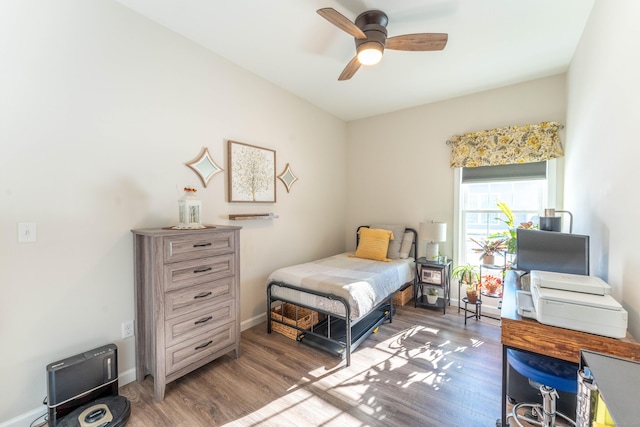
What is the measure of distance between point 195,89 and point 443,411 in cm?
330

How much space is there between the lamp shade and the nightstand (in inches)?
12.9

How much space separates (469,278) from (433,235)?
0.69m

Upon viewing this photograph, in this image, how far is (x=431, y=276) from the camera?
11.2ft

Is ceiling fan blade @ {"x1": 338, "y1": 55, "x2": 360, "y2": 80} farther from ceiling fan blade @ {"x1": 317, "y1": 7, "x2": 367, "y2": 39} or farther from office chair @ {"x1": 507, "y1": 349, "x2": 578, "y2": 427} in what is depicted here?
office chair @ {"x1": 507, "y1": 349, "x2": 578, "y2": 427}

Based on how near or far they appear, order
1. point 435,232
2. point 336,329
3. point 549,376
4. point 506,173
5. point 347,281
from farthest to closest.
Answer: point 435,232 → point 506,173 → point 336,329 → point 347,281 → point 549,376

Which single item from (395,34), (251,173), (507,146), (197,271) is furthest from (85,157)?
(507,146)

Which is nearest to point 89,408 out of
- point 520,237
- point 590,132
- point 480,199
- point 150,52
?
point 150,52

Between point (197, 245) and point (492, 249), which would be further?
point (492, 249)

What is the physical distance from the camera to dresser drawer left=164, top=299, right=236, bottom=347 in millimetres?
1878

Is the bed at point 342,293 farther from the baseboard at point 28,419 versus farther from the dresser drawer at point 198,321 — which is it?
the baseboard at point 28,419

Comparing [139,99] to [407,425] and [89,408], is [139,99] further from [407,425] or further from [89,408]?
[407,425]

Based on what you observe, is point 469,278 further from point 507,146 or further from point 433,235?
point 507,146

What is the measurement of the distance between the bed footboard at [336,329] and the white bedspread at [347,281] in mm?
37

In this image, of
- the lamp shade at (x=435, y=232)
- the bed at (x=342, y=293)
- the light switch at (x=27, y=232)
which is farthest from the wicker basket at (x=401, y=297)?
the light switch at (x=27, y=232)
